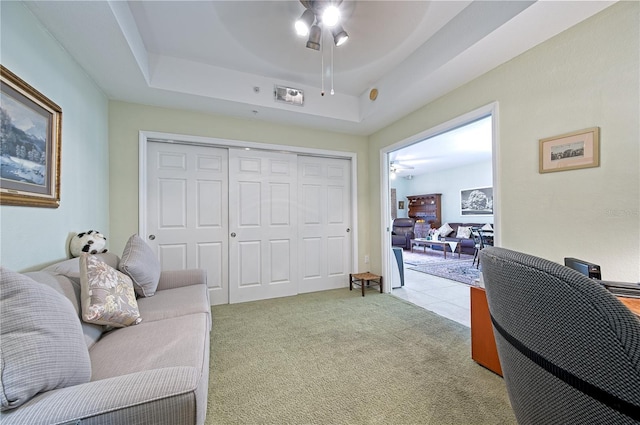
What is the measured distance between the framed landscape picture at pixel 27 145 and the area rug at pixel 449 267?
4683mm

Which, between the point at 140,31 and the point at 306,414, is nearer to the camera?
the point at 306,414

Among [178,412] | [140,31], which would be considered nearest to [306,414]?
[178,412]

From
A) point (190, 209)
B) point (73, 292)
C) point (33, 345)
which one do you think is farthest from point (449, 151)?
point (33, 345)

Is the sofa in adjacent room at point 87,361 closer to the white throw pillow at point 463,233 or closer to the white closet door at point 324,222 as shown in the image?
the white closet door at point 324,222

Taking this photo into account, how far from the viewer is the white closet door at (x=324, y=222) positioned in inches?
140

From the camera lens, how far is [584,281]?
385 millimetres

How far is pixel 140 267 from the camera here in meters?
1.80

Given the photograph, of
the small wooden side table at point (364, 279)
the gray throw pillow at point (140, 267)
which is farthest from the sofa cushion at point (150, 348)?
the small wooden side table at point (364, 279)

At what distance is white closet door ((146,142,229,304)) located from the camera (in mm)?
2834

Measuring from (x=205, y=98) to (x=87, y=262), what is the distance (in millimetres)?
1956

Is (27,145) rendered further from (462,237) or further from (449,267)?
(462,237)

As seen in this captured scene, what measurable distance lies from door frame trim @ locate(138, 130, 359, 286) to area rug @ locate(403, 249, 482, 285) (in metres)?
1.87

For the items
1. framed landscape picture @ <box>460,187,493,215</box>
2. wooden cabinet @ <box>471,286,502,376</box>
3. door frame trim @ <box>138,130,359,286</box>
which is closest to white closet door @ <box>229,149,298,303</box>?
door frame trim @ <box>138,130,359,286</box>

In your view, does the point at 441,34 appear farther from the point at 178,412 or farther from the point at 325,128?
the point at 178,412
